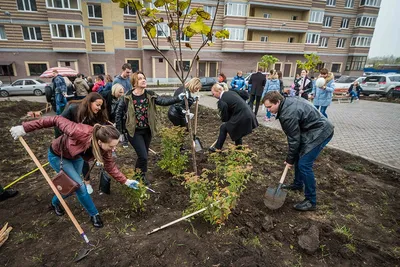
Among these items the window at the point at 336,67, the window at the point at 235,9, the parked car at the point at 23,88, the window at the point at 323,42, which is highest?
the window at the point at 235,9

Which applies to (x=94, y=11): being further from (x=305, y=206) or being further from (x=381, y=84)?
(x=305, y=206)

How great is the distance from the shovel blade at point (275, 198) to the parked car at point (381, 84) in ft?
59.2

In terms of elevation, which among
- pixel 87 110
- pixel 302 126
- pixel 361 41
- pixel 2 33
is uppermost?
pixel 361 41

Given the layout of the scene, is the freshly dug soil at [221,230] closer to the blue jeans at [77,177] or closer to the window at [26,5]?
the blue jeans at [77,177]

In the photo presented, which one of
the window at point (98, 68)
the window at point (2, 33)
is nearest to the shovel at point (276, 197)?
the window at point (98, 68)

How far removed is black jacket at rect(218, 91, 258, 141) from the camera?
433cm

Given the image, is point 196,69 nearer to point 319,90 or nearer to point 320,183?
point 319,90

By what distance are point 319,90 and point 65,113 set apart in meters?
7.19

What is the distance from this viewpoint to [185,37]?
23.8 metres

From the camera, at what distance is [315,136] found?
3137 mm

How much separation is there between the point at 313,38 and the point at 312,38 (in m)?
0.15

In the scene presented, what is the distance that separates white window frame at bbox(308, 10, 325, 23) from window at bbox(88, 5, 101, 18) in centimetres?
2411

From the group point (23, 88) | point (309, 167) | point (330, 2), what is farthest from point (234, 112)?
point (330, 2)

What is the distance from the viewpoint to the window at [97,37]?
2311 cm
